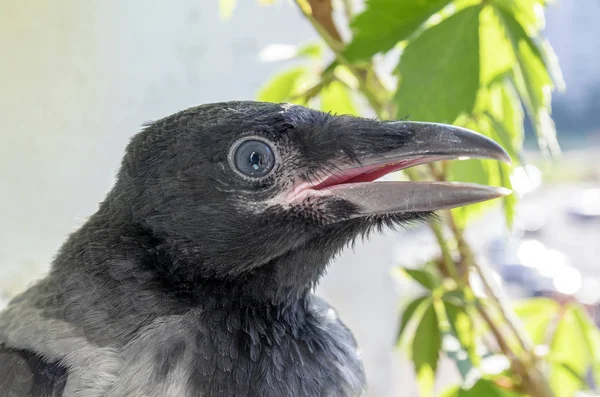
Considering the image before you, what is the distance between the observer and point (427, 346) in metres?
0.71

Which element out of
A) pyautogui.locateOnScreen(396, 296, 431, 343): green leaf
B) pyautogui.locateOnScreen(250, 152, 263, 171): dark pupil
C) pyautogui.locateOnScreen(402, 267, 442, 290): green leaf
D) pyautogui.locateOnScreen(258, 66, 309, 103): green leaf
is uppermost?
pyautogui.locateOnScreen(258, 66, 309, 103): green leaf

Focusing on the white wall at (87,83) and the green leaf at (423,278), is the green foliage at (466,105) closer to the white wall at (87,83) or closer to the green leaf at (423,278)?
the green leaf at (423,278)

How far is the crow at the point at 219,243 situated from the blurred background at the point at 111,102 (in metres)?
0.50

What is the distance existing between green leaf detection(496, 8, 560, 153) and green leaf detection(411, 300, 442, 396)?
264 millimetres

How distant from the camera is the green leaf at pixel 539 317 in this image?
0.82m

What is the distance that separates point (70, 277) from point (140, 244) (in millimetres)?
86

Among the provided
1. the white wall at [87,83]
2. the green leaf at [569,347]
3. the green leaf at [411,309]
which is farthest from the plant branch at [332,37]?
the white wall at [87,83]

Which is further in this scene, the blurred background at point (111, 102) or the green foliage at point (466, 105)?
the blurred background at point (111, 102)

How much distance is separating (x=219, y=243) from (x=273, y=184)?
8cm

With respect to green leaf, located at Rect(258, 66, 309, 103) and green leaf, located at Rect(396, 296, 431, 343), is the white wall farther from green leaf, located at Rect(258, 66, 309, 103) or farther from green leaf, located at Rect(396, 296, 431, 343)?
green leaf, located at Rect(396, 296, 431, 343)

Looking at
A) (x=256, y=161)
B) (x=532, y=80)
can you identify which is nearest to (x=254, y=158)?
(x=256, y=161)

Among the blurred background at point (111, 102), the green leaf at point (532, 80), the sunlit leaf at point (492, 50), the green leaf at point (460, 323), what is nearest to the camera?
the green leaf at point (532, 80)

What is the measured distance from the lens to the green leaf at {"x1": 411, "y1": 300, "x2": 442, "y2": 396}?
704 mm

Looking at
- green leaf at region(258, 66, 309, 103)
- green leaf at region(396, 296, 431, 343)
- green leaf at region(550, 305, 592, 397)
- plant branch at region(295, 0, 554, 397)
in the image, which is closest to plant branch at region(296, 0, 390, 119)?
plant branch at region(295, 0, 554, 397)
